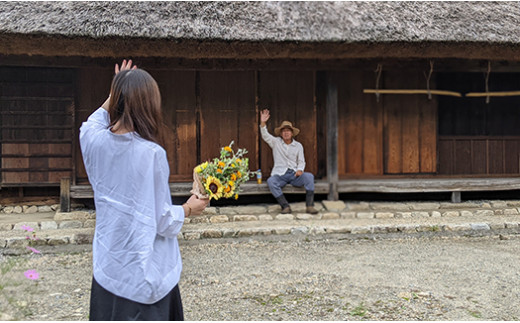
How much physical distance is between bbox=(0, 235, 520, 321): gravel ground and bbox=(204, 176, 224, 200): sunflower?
4.55 feet

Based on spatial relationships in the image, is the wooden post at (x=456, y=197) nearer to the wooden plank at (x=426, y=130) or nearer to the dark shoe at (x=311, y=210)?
the wooden plank at (x=426, y=130)

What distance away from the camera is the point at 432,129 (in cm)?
837

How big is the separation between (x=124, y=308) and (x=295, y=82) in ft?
21.6

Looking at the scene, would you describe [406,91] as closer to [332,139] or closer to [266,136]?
[332,139]

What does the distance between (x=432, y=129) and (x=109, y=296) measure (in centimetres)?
779

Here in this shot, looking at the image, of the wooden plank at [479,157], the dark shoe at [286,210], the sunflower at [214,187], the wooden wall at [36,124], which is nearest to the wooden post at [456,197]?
the wooden plank at [479,157]

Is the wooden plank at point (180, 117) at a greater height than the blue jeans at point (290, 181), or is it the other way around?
the wooden plank at point (180, 117)

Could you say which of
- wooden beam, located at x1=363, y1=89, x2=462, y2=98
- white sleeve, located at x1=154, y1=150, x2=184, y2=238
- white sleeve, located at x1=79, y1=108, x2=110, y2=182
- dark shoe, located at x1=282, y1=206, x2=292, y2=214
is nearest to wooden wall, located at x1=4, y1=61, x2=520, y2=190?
wooden beam, located at x1=363, y1=89, x2=462, y2=98

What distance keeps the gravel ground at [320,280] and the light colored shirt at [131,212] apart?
164 centimetres

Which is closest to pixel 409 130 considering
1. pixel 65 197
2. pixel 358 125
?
pixel 358 125

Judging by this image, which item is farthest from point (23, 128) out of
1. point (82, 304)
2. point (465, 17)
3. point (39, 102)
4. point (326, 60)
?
point (465, 17)

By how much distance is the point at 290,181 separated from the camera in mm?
6898

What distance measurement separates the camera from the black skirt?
1681 mm

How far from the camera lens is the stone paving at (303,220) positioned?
5.77 m
